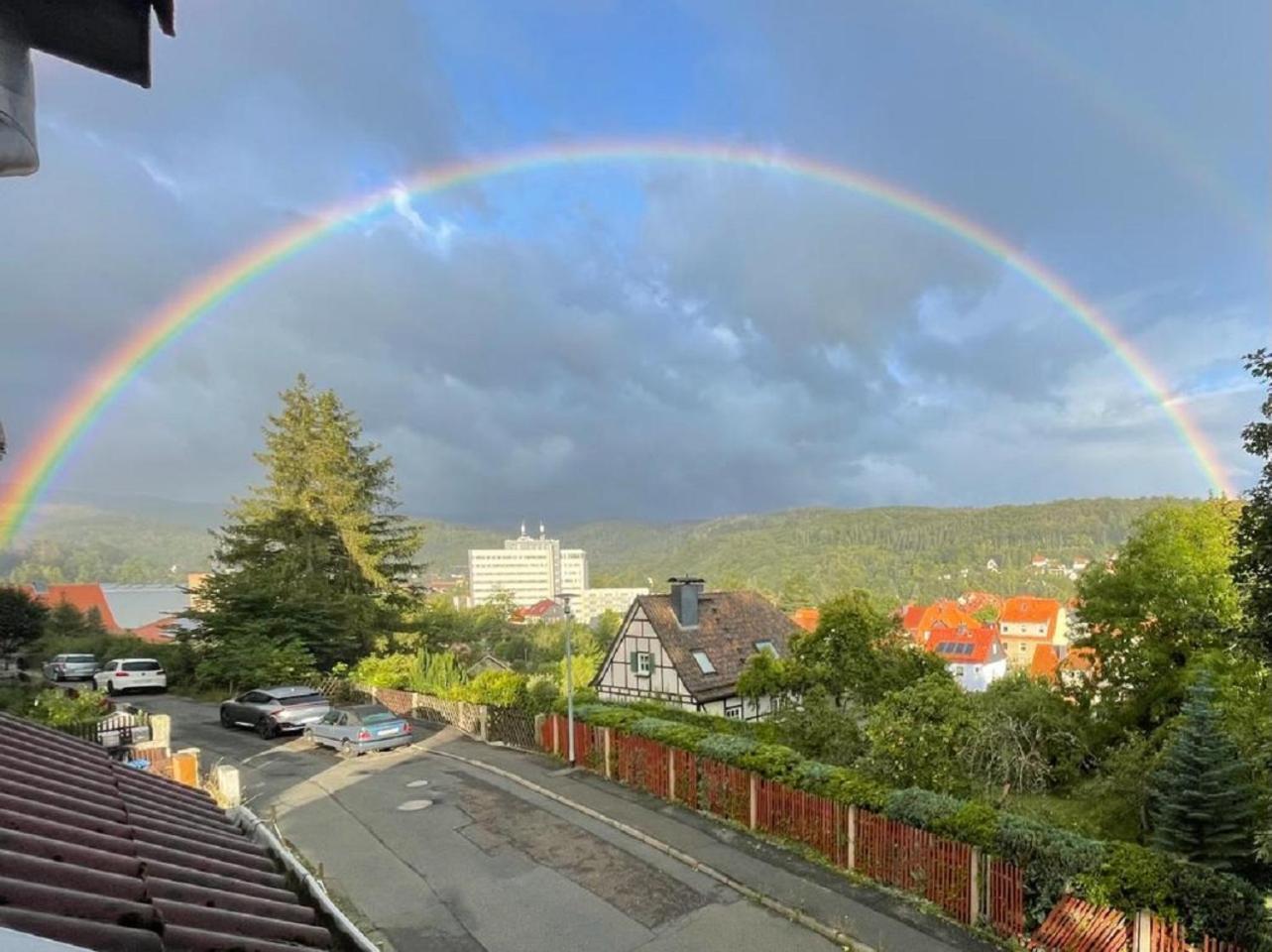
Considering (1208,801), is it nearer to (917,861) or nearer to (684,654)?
(917,861)

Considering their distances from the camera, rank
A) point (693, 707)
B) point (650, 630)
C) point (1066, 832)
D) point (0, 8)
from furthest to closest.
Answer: point (650, 630), point (693, 707), point (1066, 832), point (0, 8)

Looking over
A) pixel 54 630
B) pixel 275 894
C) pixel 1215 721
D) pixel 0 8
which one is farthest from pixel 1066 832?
pixel 54 630

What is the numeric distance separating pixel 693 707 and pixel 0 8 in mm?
33563

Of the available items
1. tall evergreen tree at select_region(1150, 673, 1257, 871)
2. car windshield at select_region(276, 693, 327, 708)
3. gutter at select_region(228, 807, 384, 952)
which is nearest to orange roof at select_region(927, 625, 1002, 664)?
car windshield at select_region(276, 693, 327, 708)

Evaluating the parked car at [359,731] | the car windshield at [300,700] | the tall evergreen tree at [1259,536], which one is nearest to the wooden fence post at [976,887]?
the tall evergreen tree at [1259,536]

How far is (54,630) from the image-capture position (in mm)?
47594

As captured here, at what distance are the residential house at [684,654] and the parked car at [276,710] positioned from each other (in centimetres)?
1350

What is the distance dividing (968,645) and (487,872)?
3950 inches

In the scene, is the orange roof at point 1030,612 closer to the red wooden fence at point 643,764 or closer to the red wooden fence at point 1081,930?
the red wooden fence at point 643,764

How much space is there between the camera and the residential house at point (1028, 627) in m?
122

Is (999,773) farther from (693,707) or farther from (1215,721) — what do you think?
(693,707)

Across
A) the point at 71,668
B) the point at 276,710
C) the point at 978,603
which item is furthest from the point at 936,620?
the point at 71,668

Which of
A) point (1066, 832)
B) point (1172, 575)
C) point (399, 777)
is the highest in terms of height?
point (1172, 575)

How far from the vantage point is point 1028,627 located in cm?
12300
